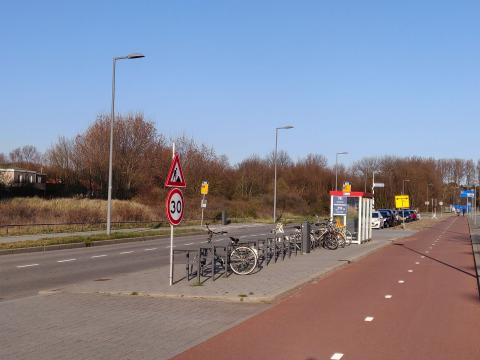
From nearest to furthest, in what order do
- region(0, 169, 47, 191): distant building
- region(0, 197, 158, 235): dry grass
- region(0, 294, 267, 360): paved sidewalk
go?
region(0, 294, 267, 360): paved sidewalk < region(0, 197, 158, 235): dry grass < region(0, 169, 47, 191): distant building

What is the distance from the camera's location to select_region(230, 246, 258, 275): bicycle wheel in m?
13.7

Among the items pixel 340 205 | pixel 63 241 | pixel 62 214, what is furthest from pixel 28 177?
pixel 340 205

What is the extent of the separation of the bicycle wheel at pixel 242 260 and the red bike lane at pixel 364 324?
1.66m

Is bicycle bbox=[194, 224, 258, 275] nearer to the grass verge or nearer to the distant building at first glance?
the grass verge

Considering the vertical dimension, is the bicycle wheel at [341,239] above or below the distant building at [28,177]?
below

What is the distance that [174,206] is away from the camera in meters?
11.1

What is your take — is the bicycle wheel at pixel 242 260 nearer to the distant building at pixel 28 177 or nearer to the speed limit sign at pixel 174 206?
the speed limit sign at pixel 174 206

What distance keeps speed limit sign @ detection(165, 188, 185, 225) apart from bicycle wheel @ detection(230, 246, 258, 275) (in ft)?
9.20

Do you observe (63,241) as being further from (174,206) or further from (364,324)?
(364,324)

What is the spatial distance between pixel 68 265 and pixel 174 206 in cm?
698

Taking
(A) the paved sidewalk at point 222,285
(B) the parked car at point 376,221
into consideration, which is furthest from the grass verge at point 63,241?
(B) the parked car at point 376,221

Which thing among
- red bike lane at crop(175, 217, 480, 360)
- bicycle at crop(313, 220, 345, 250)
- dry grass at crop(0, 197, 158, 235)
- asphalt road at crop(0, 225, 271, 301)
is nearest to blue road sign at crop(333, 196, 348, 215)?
bicycle at crop(313, 220, 345, 250)

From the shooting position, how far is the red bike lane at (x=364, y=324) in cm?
670

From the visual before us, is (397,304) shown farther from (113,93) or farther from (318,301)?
(113,93)
